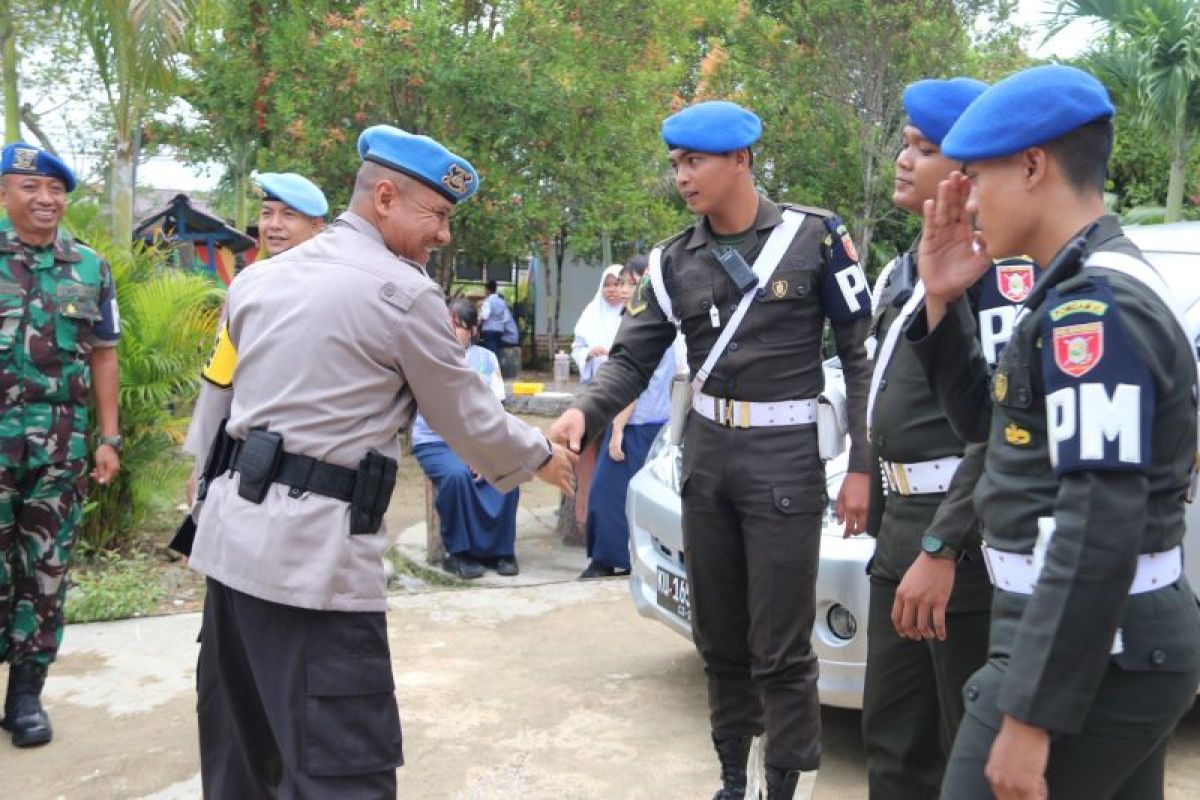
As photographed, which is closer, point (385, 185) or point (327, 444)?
point (327, 444)

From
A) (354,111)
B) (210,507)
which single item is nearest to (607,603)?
(210,507)

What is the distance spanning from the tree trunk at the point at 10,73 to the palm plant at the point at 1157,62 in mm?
11393

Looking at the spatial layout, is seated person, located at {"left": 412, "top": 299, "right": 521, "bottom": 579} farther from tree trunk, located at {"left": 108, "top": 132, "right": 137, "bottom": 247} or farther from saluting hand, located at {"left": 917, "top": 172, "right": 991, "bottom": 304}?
tree trunk, located at {"left": 108, "top": 132, "right": 137, "bottom": 247}

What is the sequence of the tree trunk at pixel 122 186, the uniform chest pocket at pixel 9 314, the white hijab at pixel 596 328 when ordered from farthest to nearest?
the tree trunk at pixel 122 186
the white hijab at pixel 596 328
the uniform chest pocket at pixel 9 314

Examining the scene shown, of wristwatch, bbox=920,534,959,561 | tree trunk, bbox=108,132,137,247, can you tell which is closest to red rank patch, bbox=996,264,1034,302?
wristwatch, bbox=920,534,959,561

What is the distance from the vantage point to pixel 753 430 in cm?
383

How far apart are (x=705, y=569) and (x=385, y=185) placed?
1.59 metres

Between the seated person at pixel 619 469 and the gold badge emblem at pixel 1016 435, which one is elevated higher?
the gold badge emblem at pixel 1016 435

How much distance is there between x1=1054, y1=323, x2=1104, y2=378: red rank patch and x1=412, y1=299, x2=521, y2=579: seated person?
535cm

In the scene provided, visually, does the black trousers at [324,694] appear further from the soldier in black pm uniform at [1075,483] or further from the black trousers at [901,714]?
the soldier in black pm uniform at [1075,483]

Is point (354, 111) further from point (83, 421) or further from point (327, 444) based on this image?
point (327, 444)

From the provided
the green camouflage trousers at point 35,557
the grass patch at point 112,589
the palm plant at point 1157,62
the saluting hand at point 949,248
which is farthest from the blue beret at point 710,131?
the palm plant at point 1157,62

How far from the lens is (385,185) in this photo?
3.08 meters

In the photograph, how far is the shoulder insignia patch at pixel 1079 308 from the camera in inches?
75.5
